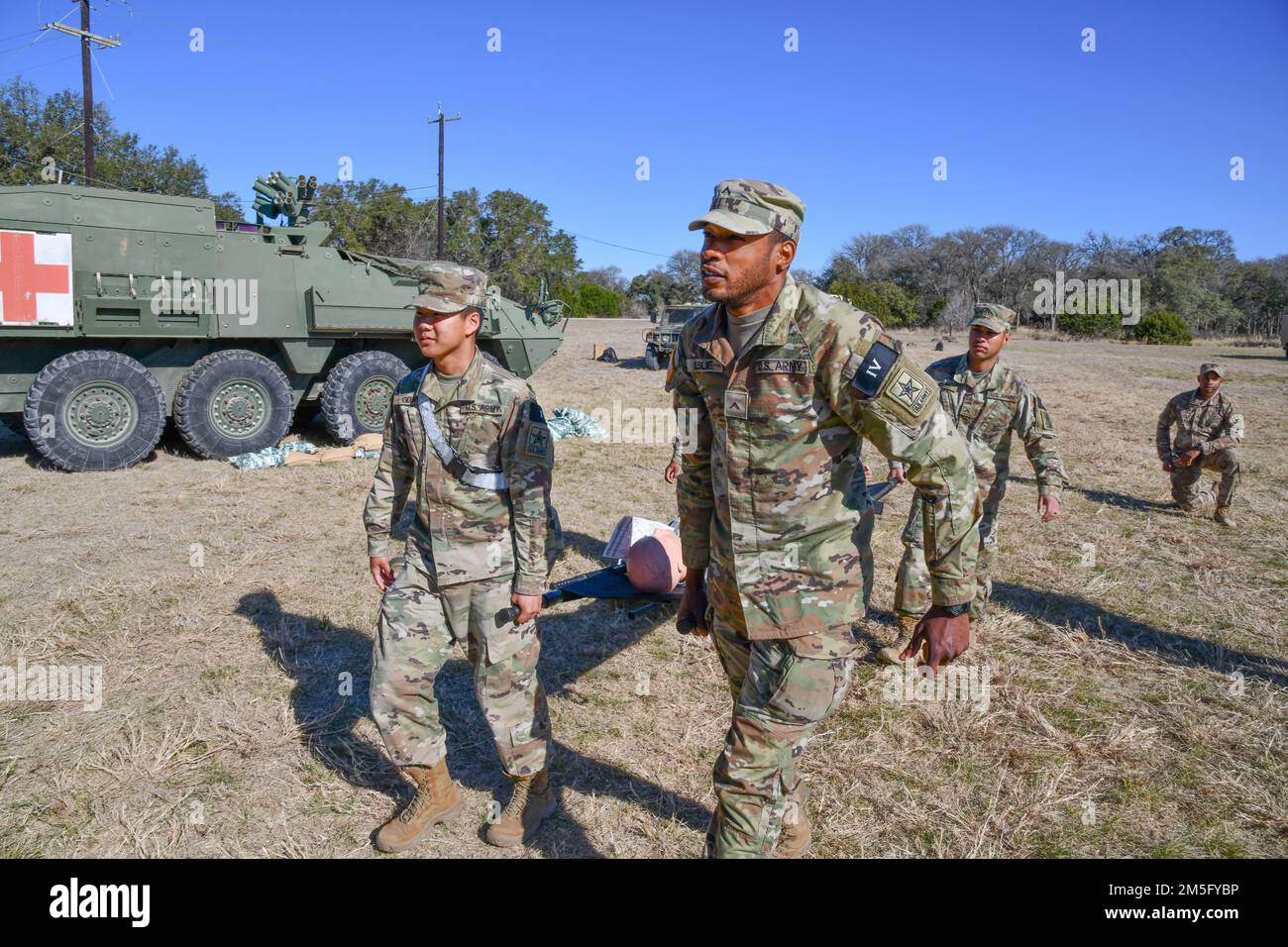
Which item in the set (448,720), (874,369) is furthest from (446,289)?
(448,720)

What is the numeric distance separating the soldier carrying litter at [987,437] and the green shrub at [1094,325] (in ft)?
109

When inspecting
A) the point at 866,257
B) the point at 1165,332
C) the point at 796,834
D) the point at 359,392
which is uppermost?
the point at 866,257

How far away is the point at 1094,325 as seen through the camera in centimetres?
3419

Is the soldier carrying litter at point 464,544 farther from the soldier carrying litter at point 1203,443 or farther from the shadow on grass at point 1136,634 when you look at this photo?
the soldier carrying litter at point 1203,443

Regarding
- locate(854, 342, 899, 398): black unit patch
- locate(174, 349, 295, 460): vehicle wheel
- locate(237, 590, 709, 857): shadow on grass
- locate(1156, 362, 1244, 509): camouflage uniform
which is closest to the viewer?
locate(854, 342, 899, 398): black unit patch

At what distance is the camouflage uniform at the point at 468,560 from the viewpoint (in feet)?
9.28

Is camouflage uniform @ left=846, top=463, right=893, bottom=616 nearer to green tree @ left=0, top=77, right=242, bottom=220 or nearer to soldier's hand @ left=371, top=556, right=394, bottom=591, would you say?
soldier's hand @ left=371, top=556, right=394, bottom=591

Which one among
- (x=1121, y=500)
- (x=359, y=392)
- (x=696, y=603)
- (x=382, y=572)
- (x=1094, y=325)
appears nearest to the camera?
(x=696, y=603)

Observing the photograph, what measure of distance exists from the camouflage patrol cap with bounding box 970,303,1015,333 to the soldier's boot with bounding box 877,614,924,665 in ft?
5.44

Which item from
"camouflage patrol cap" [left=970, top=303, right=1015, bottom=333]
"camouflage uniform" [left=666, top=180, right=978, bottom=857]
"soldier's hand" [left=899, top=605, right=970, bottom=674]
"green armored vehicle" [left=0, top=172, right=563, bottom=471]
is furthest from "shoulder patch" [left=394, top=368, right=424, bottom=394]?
"green armored vehicle" [left=0, top=172, right=563, bottom=471]

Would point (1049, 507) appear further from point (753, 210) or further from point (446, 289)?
point (446, 289)

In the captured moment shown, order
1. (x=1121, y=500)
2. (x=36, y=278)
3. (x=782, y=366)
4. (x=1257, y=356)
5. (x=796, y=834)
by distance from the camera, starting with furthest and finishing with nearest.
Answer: (x=1257, y=356) → (x=1121, y=500) → (x=36, y=278) → (x=796, y=834) → (x=782, y=366)

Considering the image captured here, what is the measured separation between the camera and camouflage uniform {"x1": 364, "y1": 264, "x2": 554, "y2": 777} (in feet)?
9.28

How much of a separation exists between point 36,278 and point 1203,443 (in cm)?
1088
